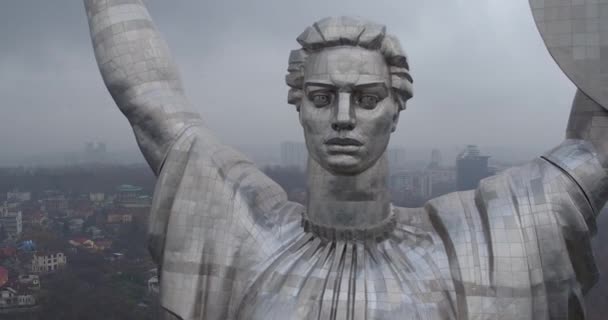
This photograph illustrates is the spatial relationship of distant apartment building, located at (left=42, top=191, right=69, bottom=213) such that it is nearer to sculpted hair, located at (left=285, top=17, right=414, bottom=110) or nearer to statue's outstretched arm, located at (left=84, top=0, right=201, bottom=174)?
statue's outstretched arm, located at (left=84, top=0, right=201, bottom=174)

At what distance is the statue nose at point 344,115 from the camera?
4.43 metres

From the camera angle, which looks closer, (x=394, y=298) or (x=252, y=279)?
(x=394, y=298)

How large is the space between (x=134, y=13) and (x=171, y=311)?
2450 mm

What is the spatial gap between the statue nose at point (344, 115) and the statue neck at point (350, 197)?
1.45 ft

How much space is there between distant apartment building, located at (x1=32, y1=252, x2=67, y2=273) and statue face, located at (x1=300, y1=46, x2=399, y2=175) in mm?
8790

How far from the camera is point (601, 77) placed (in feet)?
15.0

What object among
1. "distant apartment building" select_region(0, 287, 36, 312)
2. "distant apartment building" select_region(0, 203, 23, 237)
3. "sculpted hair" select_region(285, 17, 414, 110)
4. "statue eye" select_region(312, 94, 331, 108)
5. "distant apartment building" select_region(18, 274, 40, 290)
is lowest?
"distant apartment building" select_region(0, 287, 36, 312)

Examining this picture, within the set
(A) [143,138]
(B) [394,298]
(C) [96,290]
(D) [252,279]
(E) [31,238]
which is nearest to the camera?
(B) [394,298]

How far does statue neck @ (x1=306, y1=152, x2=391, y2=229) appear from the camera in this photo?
479 centimetres

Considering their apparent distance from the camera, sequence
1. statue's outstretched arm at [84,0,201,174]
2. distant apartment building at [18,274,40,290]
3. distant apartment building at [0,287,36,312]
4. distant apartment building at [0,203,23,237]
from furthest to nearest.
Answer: distant apartment building at [0,203,23,237]
distant apartment building at [18,274,40,290]
distant apartment building at [0,287,36,312]
statue's outstretched arm at [84,0,201,174]

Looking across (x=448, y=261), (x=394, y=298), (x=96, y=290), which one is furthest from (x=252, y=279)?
(x=96, y=290)

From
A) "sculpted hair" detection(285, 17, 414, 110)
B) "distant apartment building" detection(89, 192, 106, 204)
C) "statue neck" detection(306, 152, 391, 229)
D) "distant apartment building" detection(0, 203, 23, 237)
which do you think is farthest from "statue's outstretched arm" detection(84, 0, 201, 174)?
"distant apartment building" detection(0, 203, 23, 237)

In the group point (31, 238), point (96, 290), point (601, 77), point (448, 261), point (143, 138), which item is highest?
point (601, 77)

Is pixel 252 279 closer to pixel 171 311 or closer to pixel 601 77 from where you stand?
pixel 171 311
